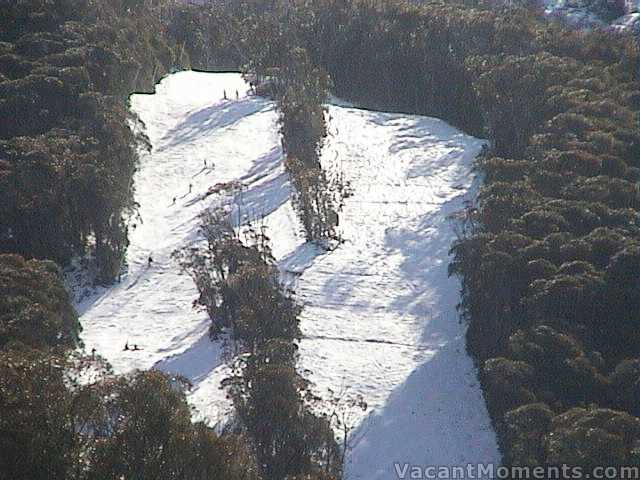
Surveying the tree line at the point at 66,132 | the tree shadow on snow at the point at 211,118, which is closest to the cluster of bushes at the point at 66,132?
the tree line at the point at 66,132

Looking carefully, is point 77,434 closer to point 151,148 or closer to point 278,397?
point 278,397

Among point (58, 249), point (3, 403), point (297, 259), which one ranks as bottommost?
point (297, 259)

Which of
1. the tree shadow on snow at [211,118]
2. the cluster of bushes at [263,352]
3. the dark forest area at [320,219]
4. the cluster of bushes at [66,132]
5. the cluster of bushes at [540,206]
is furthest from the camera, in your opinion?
the tree shadow on snow at [211,118]

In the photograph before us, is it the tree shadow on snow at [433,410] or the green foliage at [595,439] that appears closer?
the green foliage at [595,439]

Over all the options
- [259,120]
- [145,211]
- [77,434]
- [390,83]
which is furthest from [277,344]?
[390,83]

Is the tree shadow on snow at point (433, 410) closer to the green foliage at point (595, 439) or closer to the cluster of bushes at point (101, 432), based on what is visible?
the green foliage at point (595, 439)

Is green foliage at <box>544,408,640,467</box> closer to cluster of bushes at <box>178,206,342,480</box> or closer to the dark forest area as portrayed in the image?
the dark forest area
